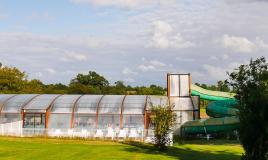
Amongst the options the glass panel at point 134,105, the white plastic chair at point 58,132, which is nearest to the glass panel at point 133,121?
the glass panel at point 134,105

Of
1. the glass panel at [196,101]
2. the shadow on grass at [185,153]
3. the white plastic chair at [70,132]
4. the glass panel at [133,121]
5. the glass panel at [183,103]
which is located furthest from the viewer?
the glass panel at [196,101]

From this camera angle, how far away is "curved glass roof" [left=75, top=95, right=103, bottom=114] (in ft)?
139

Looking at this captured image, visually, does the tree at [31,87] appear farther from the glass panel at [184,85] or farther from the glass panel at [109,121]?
the glass panel at [109,121]

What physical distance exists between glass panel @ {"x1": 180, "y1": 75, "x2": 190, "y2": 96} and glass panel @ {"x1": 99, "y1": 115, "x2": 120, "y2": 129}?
358 inches

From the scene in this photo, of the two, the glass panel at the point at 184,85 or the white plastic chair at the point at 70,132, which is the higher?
the glass panel at the point at 184,85

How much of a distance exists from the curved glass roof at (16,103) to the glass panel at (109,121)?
8.17 meters

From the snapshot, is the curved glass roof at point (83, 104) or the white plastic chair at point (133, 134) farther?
the curved glass roof at point (83, 104)

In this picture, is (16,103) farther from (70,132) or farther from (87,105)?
(70,132)

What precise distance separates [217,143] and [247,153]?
17109 millimetres

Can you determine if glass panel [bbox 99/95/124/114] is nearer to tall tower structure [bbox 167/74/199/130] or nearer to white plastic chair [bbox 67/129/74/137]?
white plastic chair [bbox 67/129/74/137]

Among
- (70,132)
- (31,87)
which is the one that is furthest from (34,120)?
(31,87)

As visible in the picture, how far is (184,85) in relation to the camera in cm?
4781


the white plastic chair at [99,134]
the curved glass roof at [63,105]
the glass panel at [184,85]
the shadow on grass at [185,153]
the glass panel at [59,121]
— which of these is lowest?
the shadow on grass at [185,153]

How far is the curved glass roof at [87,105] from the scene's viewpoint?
42.3m
